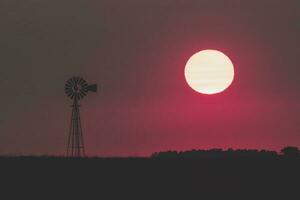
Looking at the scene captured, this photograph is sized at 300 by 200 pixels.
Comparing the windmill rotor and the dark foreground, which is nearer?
the dark foreground

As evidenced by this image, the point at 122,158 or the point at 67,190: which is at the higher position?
the point at 122,158

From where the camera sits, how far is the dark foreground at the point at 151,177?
1978 inches

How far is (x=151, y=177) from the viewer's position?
54.6m

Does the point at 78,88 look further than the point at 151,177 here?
Yes

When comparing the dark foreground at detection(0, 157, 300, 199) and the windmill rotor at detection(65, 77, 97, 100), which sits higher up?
the windmill rotor at detection(65, 77, 97, 100)

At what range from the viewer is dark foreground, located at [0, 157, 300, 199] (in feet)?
165

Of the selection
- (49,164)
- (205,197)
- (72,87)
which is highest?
(72,87)

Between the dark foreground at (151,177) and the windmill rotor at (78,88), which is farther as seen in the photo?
the windmill rotor at (78,88)

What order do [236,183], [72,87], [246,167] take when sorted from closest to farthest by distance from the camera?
[236,183], [246,167], [72,87]

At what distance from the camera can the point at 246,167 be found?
2277 inches

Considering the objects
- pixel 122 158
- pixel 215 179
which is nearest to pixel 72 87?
pixel 122 158

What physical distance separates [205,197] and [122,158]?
11.3 metres

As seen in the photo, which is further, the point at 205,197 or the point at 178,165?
the point at 178,165

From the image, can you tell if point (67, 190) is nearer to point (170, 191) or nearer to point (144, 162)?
point (170, 191)
